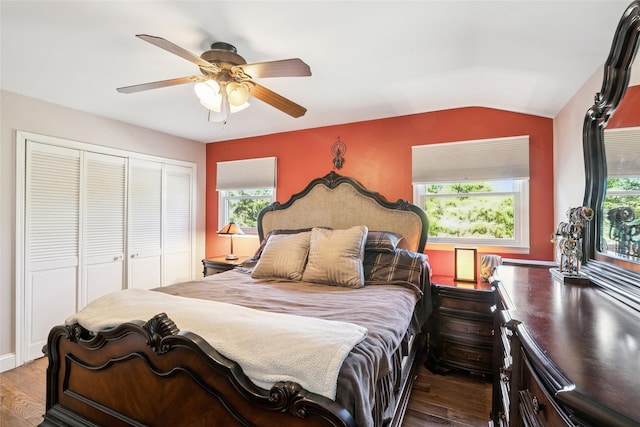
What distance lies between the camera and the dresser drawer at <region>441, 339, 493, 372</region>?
93.4 inches

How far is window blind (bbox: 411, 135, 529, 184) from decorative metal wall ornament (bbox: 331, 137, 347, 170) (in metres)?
0.80

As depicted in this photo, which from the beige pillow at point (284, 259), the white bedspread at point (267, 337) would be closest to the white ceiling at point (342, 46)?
the beige pillow at point (284, 259)

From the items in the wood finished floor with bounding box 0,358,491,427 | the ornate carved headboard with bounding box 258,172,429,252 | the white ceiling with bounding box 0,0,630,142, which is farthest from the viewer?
the ornate carved headboard with bounding box 258,172,429,252

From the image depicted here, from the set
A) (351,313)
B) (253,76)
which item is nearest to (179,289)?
(351,313)

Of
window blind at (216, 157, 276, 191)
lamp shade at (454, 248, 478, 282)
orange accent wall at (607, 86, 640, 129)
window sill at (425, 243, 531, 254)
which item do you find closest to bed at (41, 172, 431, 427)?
lamp shade at (454, 248, 478, 282)

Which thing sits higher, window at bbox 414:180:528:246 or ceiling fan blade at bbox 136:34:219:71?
ceiling fan blade at bbox 136:34:219:71

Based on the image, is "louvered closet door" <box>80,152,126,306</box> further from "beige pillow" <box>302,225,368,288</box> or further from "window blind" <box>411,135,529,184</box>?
"window blind" <box>411,135,529,184</box>

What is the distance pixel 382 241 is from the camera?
271 centimetres

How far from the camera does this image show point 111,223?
3.35 metres

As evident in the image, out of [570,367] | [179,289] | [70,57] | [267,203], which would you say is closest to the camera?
[570,367]

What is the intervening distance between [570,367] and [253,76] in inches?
74.3

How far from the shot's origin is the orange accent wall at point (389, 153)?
2645mm

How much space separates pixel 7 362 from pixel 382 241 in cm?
Result: 343

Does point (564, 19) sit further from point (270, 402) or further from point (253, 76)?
point (270, 402)
